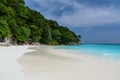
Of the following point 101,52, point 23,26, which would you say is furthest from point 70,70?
point 23,26

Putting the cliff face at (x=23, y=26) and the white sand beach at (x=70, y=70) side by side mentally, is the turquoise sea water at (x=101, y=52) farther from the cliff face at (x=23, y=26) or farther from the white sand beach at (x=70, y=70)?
the cliff face at (x=23, y=26)

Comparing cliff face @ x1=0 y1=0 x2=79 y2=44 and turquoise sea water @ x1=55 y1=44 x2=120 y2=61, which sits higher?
cliff face @ x1=0 y1=0 x2=79 y2=44

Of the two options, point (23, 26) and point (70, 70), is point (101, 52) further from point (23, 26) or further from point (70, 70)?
point (23, 26)

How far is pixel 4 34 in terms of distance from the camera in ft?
133

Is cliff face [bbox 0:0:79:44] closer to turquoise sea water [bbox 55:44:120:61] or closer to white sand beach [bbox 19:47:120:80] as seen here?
turquoise sea water [bbox 55:44:120:61]

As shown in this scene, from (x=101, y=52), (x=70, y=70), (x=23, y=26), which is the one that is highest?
(x=23, y=26)

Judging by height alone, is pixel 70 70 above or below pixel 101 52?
below

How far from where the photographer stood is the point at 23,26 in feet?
178

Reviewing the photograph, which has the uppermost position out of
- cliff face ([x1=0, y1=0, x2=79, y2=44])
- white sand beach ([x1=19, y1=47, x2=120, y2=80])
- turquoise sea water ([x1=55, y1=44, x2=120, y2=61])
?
cliff face ([x1=0, y1=0, x2=79, y2=44])

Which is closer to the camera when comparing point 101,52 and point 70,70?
point 70,70

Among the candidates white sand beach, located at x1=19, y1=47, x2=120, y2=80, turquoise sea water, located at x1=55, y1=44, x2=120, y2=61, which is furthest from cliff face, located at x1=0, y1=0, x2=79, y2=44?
white sand beach, located at x1=19, y1=47, x2=120, y2=80

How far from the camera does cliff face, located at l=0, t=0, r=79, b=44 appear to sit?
4625 centimetres

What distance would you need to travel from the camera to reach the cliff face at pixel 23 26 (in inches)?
1821

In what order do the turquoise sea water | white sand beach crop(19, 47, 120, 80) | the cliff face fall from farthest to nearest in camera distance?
the cliff face, the turquoise sea water, white sand beach crop(19, 47, 120, 80)
